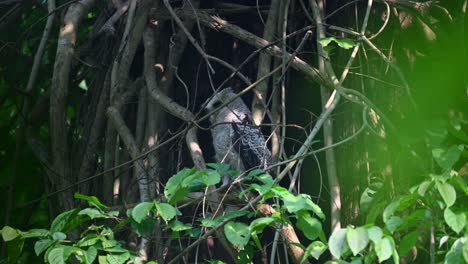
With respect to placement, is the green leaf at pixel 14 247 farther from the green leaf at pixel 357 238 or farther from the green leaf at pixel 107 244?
the green leaf at pixel 357 238

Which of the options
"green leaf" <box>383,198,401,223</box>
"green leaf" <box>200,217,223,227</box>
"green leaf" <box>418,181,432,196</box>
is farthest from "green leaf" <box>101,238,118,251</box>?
"green leaf" <box>418,181,432,196</box>

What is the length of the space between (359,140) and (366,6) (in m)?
0.60

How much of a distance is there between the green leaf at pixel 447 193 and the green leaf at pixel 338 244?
0.94 ft

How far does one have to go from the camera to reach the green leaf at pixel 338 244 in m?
2.09

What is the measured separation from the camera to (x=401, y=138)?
2838mm

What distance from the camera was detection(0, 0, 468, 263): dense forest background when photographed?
3.14m

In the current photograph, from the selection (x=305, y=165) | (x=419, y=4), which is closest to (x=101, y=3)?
(x=305, y=165)

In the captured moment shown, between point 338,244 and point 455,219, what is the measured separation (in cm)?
33

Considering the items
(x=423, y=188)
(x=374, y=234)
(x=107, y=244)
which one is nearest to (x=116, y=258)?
(x=107, y=244)

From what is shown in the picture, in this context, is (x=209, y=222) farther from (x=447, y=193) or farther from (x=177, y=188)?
(x=447, y=193)

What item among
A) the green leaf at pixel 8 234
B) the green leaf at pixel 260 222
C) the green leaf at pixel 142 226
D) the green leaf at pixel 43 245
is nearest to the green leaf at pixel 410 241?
→ the green leaf at pixel 260 222

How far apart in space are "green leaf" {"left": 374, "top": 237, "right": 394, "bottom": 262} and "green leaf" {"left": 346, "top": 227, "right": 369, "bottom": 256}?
0.03 metres

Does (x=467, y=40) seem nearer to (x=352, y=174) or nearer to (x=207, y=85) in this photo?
(x=352, y=174)

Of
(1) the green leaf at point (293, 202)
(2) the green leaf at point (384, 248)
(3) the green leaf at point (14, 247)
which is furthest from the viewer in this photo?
(3) the green leaf at point (14, 247)
